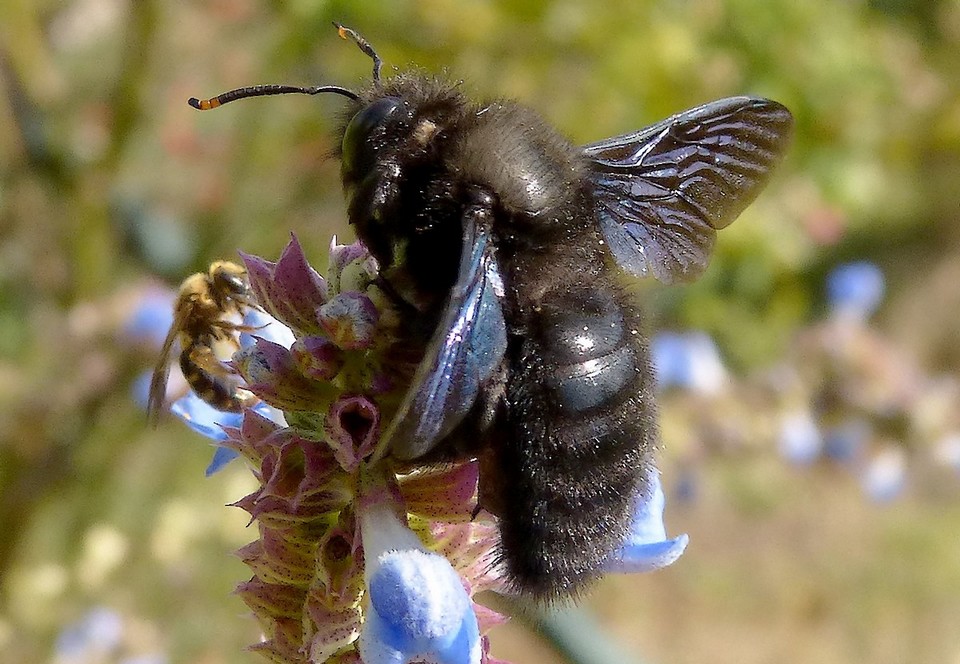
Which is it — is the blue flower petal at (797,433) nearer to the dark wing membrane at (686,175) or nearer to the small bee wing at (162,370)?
the dark wing membrane at (686,175)

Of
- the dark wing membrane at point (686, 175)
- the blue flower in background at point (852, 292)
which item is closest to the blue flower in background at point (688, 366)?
the blue flower in background at point (852, 292)

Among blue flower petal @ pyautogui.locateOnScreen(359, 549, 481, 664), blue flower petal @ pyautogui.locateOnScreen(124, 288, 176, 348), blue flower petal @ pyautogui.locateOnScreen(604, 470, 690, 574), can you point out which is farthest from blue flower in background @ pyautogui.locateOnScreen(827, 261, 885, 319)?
blue flower petal @ pyautogui.locateOnScreen(359, 549, 481, 664)

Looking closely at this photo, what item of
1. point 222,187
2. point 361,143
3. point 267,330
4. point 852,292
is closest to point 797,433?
point 852,292

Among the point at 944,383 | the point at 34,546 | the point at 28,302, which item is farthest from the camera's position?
the point at 28,302

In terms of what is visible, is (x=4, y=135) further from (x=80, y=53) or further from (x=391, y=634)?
(x=391, y=634)

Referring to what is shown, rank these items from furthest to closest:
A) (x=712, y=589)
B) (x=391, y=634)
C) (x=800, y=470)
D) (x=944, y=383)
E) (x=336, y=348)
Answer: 1. (x=800, y=470)
2. (x=712, y=589)
3. (x=944, y=383)
4. (x=336, y=348)
5. (x=391, y=634)

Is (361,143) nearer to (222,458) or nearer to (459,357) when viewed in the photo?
(459,357)

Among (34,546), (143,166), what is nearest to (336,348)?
(34,546)

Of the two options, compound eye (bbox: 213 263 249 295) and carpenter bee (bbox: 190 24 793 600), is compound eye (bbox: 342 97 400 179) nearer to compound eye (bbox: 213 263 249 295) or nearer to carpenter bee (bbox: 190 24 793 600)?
carpenter bee (bbox: 190 24 793 600)
